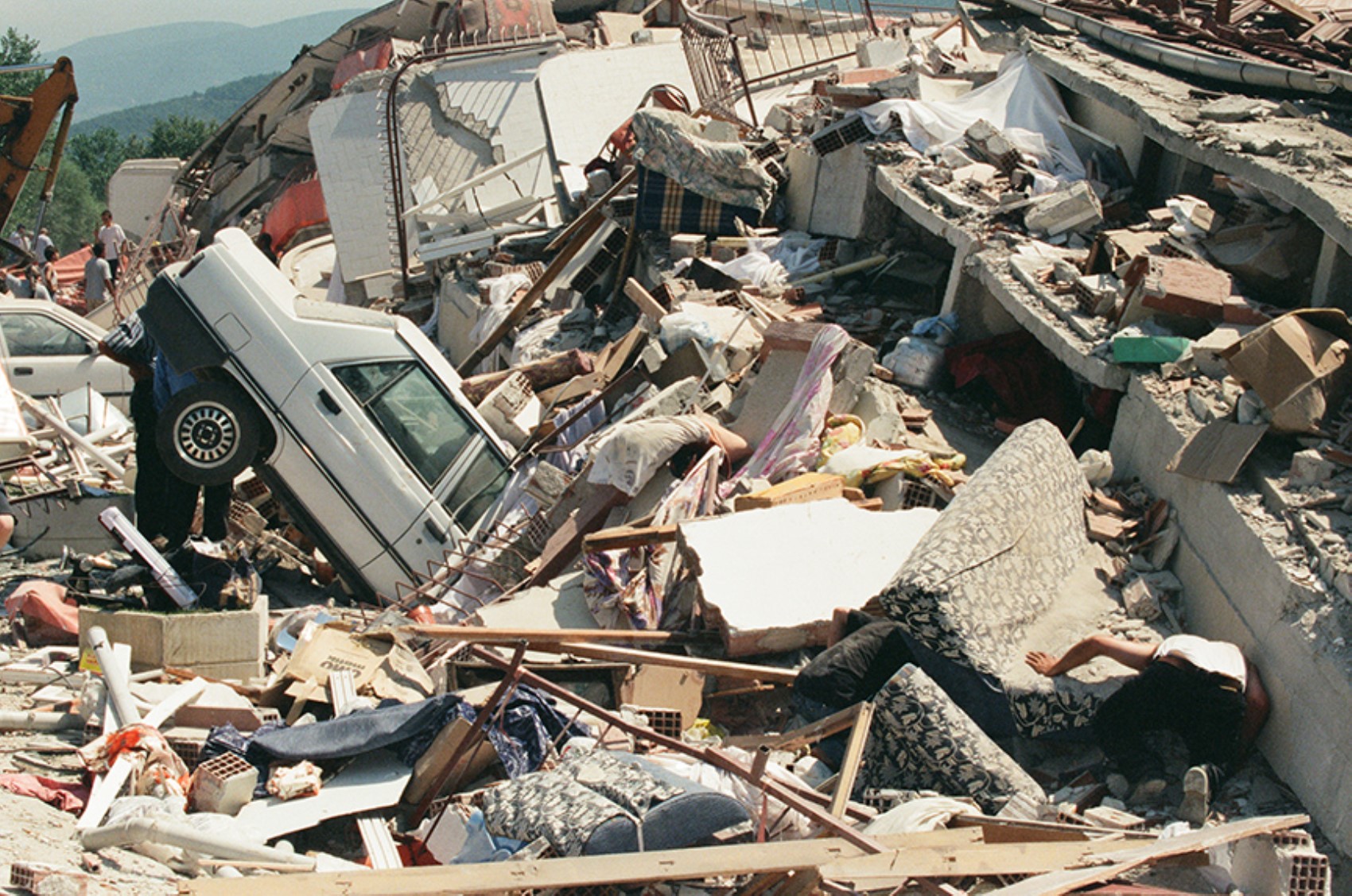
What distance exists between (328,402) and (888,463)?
11.6 ft

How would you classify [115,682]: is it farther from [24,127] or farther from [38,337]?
[24,127]

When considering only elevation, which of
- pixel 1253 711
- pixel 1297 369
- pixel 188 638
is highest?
pixel 1297 369

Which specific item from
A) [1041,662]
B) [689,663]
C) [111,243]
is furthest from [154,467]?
[111,243]

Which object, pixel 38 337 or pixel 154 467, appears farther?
pixel 38 337

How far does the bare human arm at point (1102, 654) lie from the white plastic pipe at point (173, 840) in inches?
129

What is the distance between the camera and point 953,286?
9820 mm

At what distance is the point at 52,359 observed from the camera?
40.3ft

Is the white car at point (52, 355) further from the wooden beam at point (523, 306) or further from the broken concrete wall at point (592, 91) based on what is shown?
the broken concrete wall at point (592, 91)

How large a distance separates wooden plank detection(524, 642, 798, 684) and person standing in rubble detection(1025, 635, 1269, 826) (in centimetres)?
127

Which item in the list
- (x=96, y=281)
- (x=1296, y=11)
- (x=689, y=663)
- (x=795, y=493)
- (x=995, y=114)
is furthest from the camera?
(x=96, y=281)

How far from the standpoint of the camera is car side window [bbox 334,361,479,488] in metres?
8.28

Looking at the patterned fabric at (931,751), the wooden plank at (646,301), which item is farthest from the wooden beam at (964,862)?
the wooden plank at (646,301)

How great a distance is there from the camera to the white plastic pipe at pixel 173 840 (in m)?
4.74

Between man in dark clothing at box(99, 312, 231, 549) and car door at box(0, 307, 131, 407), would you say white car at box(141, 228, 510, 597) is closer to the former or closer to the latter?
man in dark clothing at box(99, 312, 231, 549)
